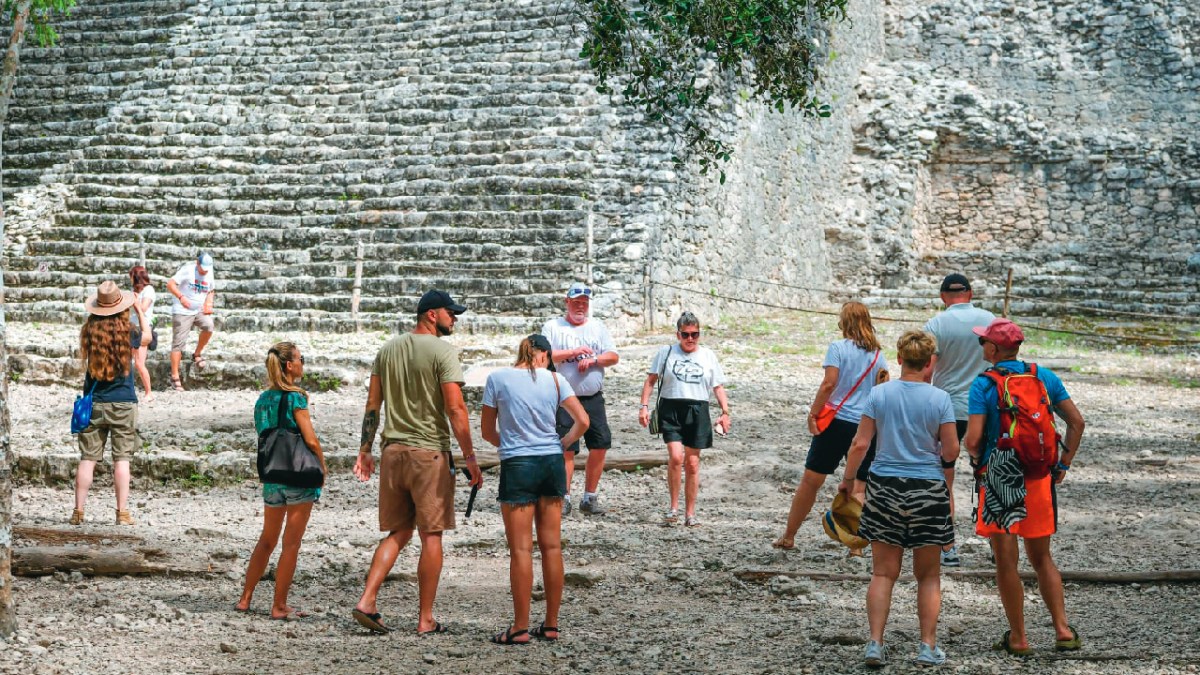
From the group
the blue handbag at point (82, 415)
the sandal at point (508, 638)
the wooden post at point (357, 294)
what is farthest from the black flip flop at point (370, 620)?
the wooden post at point (357, 294)

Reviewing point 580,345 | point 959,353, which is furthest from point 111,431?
point 959,353

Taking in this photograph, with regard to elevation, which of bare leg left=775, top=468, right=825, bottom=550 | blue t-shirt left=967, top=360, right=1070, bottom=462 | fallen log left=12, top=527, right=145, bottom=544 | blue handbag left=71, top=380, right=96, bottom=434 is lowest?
fallen log left=12, top=527, right=145, bottom=544

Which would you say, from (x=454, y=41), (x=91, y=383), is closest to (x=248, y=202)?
(x=454, y=41)

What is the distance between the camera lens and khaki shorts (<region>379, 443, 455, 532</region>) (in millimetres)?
5297

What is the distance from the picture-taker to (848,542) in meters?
5.71

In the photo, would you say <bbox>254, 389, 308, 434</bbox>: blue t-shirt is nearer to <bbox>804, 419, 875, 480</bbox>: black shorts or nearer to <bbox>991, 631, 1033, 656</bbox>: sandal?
<bbox>804, 419, 875, 480</bbox>: black shorts

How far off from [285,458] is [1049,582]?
3.18 m

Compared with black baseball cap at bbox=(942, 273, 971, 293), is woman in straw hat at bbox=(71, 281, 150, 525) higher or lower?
lower

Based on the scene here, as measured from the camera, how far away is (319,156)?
55.8 feet

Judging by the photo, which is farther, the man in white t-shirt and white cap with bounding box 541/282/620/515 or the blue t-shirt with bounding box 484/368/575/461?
the man in white t-shirt and white cap with bounding box 541/282/620/515

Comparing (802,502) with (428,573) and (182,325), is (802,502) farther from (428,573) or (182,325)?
(182,325)

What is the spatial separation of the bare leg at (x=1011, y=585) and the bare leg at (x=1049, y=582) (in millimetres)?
87

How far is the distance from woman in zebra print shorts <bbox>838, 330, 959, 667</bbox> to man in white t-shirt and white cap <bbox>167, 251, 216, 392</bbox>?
27.3 feet

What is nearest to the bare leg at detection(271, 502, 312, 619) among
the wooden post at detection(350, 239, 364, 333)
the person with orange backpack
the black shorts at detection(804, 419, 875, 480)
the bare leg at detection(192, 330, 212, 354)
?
the black shorts at detection(804, 419, 875, 480)
